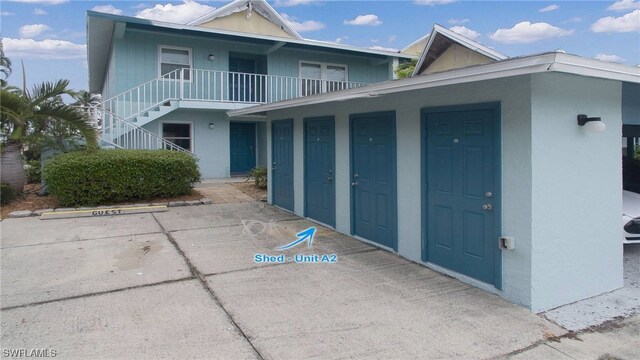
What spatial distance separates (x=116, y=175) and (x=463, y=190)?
7610mm

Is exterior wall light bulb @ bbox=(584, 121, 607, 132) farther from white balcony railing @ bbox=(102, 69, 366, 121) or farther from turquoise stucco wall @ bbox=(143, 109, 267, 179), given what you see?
turquoise stucco wall @ bbox=(143, 109, 267, 179)

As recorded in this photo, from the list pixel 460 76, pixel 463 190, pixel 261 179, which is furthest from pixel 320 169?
pixel 261 179

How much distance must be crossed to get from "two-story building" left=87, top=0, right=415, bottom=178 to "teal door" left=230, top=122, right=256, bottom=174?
1.5 inches

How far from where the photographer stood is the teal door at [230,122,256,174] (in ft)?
53.6

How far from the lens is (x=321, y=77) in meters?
17.3

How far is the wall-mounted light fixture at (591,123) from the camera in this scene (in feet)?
13.9

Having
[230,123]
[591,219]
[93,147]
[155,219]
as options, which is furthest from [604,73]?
[230,123]

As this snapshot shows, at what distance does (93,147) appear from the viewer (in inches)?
369

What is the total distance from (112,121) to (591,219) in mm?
11241

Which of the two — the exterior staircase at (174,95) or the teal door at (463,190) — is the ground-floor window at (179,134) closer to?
the exterior staircase at (174,95)

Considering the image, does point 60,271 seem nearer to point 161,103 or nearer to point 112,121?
point 112,121

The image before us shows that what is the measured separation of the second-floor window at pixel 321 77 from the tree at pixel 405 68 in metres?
2.23

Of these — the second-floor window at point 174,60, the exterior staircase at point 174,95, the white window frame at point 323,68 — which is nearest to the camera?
the exterior staircase at point 174,95

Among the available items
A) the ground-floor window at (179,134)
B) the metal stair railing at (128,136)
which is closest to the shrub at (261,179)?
the metal stair railing at (128,136)
